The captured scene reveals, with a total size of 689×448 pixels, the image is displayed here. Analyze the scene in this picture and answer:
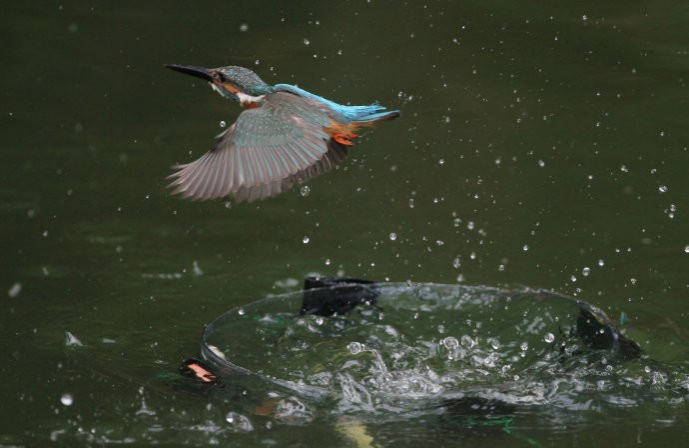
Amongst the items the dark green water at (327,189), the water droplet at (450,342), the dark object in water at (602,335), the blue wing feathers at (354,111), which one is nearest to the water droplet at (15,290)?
the dark green water at (327,189)

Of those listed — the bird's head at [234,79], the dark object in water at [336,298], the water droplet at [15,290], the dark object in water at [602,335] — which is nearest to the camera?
the dark object in water at [602,335]

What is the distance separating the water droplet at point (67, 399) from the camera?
3.45 meters

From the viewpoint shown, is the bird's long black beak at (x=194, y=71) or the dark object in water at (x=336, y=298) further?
the dark object in water at (x=336, y=298)

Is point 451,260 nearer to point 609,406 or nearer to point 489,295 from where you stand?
point 489,295

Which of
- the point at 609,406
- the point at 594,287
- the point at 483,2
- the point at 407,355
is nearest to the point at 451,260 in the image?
the point at 594,287

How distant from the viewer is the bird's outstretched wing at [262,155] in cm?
338

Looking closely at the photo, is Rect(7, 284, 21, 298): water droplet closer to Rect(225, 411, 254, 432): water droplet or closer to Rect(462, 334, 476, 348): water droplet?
Rect(225, 411, 254, 432): water droplet

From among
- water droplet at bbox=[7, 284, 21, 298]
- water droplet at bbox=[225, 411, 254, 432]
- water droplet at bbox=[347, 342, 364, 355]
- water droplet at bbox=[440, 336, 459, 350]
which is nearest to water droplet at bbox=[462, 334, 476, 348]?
water droplet at bbox=[440, 336, 459, 350]

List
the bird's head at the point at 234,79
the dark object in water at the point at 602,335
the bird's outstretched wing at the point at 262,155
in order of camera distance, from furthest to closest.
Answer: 1. the bird's head at the point at 234,79
2. the dark object in water at the point at 602,335
3. the bird's outstretched wing at the point at 262,155

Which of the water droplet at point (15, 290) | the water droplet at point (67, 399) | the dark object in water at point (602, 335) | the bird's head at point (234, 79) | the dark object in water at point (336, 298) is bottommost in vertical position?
the water droplet at point (67, 399)

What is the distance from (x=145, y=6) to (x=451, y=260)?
2.73 meters

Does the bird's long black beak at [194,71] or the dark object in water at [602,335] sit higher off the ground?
the bird's long black beak at [194,71]

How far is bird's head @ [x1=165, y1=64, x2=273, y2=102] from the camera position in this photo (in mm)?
3707

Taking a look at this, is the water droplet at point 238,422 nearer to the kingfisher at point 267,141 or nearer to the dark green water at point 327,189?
the dark green water at point 327,189
